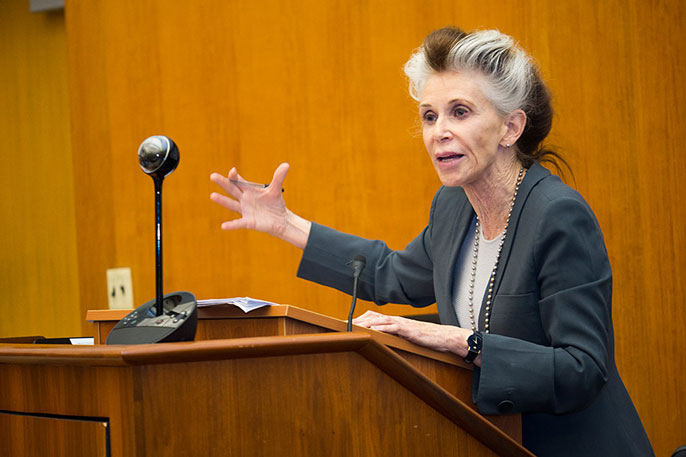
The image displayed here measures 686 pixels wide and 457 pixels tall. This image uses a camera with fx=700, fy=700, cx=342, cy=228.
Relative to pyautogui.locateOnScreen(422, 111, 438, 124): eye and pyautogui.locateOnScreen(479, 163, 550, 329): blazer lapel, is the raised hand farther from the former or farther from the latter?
pyautogui.locateOnScreen(479, 163, 550, 329): blazer lapel

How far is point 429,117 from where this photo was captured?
5.18 ft

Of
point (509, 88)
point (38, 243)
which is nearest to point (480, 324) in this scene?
point (509, 88)

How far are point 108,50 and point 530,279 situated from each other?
254cm

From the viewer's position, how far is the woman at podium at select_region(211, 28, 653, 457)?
121 cm

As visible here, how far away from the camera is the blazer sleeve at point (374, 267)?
5.85ft

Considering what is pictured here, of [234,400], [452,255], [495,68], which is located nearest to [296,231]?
[452,255]

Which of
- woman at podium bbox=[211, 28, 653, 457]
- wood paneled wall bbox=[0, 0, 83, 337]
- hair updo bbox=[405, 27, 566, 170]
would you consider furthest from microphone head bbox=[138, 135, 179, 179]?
wood paneled wall bbox=[0, 0, 83, 337]

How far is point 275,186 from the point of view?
5.66 feet

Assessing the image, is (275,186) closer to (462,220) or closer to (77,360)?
(462,220)

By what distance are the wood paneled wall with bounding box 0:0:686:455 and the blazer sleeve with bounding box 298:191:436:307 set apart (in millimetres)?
830

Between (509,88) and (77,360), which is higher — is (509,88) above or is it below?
above

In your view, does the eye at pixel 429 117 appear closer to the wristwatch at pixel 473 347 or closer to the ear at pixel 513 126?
the ear at pixel 513 126

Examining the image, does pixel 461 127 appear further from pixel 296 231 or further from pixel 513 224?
pixel 296 231

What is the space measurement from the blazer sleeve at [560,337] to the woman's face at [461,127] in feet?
0.72
